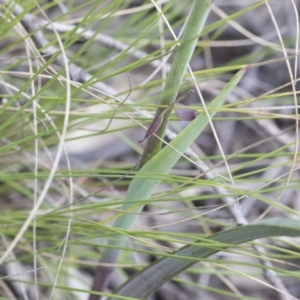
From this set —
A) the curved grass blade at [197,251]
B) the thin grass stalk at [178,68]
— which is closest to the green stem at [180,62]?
the thin grass stalk at [178,68]

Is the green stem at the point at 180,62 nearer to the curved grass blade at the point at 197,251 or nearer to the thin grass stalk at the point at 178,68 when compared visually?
the thin grass stalk at the point at 178,68

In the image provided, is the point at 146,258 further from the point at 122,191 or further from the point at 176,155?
the point at 176,155

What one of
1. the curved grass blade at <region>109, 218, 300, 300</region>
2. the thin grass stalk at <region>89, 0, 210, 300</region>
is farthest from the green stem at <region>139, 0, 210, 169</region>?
the curved grass blade at <region>109, 218, 300, 300</region>

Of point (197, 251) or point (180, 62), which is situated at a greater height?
point (180, 62)

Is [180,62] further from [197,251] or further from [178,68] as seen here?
[197,251]

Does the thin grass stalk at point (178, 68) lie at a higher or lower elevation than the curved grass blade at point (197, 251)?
higher

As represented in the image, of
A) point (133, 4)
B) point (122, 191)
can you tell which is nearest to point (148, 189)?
point (122, 191)

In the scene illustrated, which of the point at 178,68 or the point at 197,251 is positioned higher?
the point at 178,68

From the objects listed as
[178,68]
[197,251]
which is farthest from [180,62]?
[197,251]

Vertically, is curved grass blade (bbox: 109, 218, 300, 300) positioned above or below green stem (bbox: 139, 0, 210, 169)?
below

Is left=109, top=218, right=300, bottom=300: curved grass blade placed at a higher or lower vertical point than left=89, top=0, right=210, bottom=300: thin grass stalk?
lower

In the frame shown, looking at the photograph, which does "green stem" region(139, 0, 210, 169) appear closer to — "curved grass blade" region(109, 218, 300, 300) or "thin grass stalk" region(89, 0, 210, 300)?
"thin grass stalk" region(89, 0, 210, 300)
